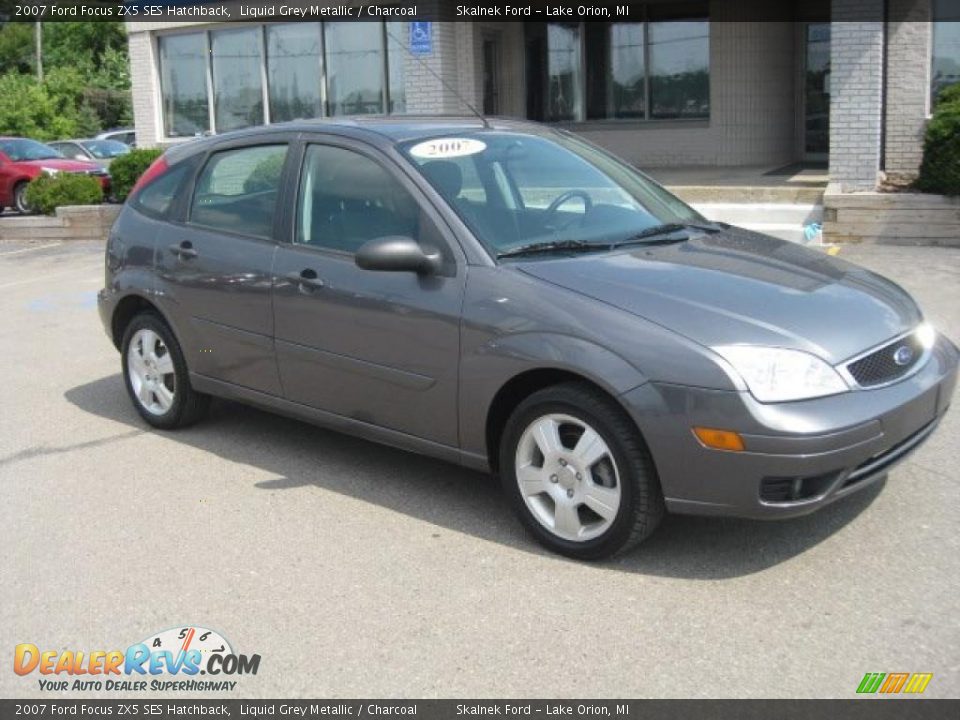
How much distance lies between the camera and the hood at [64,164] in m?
21.2

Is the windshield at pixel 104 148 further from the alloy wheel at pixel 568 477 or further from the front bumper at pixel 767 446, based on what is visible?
the front bumper at pixel 767 446

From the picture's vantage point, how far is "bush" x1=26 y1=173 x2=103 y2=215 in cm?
1780

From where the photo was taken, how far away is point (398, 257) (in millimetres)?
4785

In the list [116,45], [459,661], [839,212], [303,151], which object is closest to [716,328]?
[459,661]

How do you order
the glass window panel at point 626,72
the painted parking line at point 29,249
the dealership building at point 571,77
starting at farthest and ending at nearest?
the glass window panel at point 626,72 < the dealership building at point 571,77 < the painted parking line at point 29,249

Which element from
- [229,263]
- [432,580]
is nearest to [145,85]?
[229,263]

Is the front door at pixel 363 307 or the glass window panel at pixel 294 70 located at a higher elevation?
the glass window panel at pixel 294 70

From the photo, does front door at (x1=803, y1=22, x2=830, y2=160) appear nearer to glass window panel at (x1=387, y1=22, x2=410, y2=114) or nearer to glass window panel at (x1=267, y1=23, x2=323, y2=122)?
glass window panel at (x1=387, y1=22, x2=410, y2=114)

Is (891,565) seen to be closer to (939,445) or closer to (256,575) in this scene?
(939,445)

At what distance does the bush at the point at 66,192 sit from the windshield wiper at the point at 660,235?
47.0ft

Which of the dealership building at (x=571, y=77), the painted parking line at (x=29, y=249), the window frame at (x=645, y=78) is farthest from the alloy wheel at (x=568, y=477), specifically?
the window frame at (x=645, y=78)

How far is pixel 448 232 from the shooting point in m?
4.89

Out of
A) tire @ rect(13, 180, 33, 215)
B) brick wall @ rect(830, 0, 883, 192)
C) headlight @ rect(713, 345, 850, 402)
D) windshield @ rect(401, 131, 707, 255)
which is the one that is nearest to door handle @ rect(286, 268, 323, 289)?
windshield @ rect(401, 131, 707, 255)
